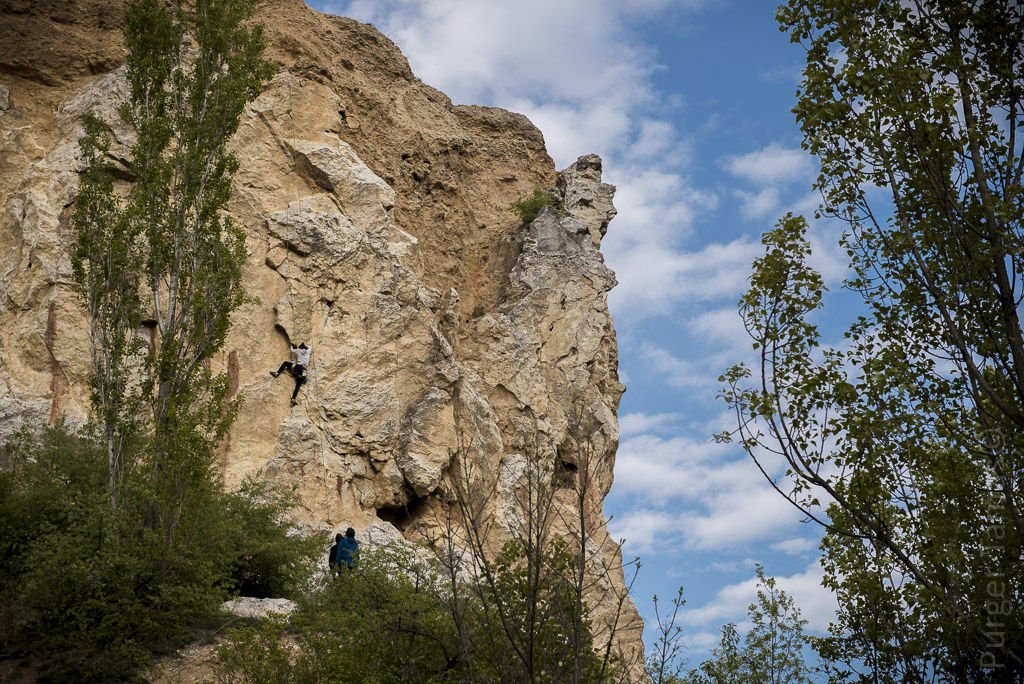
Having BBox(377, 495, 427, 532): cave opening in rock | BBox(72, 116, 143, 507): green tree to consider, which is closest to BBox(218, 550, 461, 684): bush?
BBox(72, 116, 143, 507): green tree

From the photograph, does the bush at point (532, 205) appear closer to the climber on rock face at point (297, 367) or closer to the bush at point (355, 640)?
Result: the climber on rock face at point (297, 367)

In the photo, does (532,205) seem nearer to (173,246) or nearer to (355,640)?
(173,246)

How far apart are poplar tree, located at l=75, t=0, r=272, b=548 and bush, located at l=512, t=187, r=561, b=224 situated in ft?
43.2

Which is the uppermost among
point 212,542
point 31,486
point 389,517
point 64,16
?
point 64,16

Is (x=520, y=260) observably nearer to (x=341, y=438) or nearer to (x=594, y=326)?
(x=594, y=326)

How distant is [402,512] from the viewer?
23250 mm

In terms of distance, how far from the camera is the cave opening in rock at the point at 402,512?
23.2 metres

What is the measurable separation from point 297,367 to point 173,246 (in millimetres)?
5566

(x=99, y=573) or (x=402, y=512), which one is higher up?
(x=402, y=512)

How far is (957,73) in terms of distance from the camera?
9.39m

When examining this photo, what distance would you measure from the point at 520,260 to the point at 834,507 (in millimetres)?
21164

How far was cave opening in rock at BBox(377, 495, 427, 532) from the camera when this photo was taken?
23.2 meters

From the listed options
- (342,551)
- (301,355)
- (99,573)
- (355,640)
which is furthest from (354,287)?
(355,640)

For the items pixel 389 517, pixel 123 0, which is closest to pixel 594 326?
pixel 389 517
